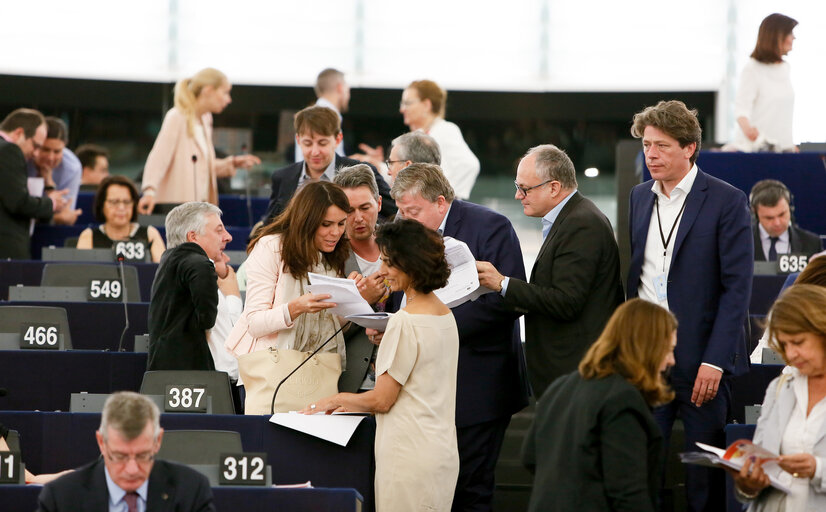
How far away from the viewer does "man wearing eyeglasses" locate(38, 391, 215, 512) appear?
145 inches

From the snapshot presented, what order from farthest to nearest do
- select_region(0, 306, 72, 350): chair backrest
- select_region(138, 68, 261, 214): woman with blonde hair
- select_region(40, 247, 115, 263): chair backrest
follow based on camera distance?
select_region(138, 68, 261, 214): woman with blonde hair, select_region(40, 247, 115, 263): chair backrest, select_region(0, 306, 72, 350): chair backrest

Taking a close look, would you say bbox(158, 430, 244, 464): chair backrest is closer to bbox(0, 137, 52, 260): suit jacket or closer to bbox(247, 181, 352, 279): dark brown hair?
bbox(247, 181, 352, 279): dark brown hair

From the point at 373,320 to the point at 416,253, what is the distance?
1.24ft

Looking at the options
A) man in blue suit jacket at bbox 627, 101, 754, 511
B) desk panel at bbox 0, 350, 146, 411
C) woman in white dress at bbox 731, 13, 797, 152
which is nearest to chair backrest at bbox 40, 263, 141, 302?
desk panel at bbox 0, 350, 146, 411

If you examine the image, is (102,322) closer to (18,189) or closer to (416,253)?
(18,189)

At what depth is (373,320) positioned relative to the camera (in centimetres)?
464

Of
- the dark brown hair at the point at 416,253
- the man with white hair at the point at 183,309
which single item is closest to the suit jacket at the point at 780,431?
the dark brown hair at the point at 416,253

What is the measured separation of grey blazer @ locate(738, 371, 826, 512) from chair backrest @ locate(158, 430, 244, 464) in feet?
5.32

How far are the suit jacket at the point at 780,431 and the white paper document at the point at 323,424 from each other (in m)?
1.34

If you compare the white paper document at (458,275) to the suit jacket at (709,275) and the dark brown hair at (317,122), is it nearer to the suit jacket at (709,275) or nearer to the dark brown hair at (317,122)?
the suit jacket at (709,275)

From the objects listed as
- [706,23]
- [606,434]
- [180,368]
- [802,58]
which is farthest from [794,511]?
[706,23]

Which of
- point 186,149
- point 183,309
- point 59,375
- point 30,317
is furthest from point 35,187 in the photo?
point 183,309

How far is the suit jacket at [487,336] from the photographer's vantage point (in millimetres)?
5035

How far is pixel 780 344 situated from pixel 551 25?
417 inches
